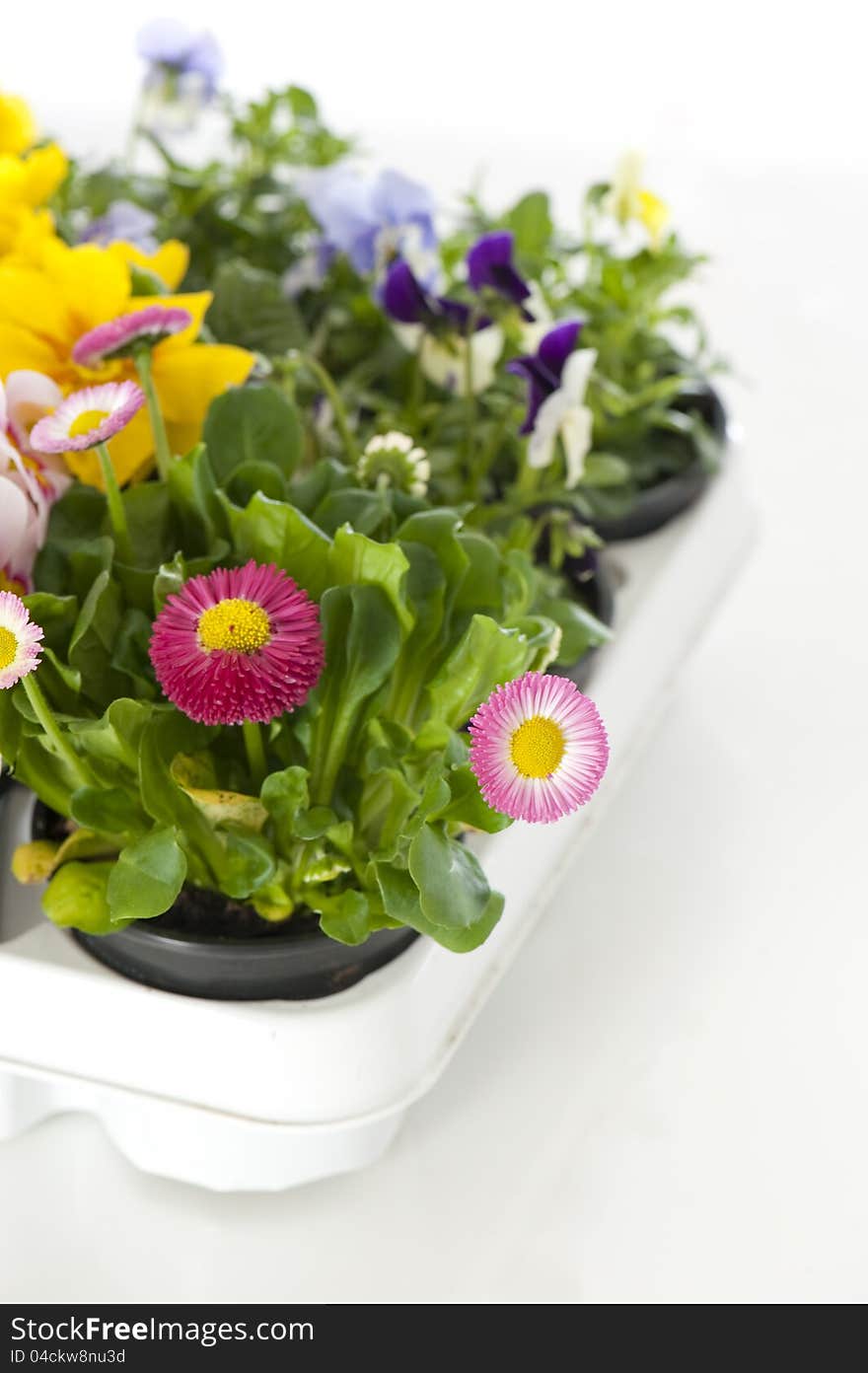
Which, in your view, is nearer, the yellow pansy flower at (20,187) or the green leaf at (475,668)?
the green leaf at (475,668)

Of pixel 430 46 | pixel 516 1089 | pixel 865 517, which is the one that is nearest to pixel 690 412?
pixel 865 517

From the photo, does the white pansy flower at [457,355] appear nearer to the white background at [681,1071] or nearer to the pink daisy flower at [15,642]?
the white background at [681,1071]

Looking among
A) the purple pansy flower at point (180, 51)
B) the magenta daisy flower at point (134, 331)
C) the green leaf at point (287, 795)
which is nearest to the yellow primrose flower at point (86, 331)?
the magenta daisy flower at point (134, 331)

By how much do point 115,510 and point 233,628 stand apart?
8 cm

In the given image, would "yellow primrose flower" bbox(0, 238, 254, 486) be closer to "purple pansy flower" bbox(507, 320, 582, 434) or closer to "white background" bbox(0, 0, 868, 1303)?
"purple pansy flower" bbox(507, 320, 582, 434)

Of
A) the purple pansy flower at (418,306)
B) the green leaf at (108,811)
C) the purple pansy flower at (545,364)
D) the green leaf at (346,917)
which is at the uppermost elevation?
the purple pansy flower at (545,364)

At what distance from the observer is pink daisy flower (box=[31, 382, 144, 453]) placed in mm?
384

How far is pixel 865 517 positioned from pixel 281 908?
1.65ft

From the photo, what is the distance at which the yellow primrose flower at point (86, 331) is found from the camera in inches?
18.5

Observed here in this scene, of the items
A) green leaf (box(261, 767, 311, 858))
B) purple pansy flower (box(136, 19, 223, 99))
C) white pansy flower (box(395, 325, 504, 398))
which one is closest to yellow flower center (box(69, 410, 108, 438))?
green leaf (box(261, 767, 311, 858))

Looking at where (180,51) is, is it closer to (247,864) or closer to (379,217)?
(379,217)

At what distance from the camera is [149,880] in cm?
40

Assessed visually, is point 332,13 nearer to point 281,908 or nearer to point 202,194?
point 202,194

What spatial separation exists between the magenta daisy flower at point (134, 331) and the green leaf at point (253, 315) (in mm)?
177
